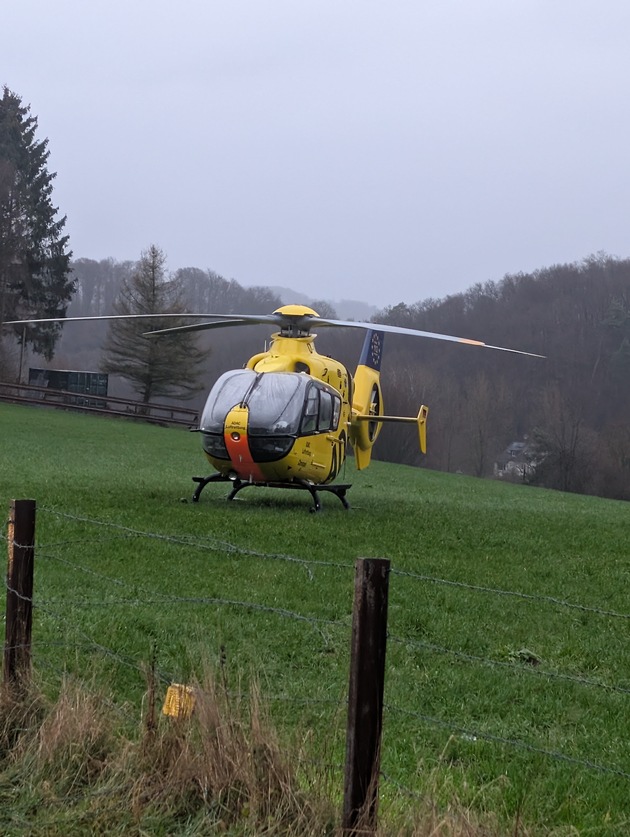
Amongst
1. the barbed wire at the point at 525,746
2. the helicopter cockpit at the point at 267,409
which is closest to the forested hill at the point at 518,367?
the helicopter cockpit at the point at 267,409

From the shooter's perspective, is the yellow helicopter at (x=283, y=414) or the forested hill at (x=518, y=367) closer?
the yellow helicopter at (x=283, y=414)

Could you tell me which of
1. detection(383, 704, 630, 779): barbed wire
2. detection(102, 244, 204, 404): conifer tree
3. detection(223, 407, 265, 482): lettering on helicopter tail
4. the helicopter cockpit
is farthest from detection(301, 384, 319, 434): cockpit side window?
detection(102, 244, 204, 404): conifer tree

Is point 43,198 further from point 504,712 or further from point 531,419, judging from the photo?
point 504,712

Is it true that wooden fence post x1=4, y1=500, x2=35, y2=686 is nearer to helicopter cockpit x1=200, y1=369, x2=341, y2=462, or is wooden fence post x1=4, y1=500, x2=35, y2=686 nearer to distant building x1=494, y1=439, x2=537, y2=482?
helicopter cockpit x1=200, y1=369, x2=341, y2=462

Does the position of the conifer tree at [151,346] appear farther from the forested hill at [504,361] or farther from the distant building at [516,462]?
the distant building at [516,462]

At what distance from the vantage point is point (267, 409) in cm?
1466

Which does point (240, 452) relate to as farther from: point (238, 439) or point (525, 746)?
point (525, 746)

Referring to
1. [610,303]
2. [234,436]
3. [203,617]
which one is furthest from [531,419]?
[203,617]

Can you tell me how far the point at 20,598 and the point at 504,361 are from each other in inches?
3024

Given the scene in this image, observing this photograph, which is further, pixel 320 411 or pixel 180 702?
pixel 320 411

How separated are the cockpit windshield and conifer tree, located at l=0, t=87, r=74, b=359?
4210 cm

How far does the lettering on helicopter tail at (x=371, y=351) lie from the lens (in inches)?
788

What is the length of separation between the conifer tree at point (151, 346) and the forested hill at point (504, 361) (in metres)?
11.0

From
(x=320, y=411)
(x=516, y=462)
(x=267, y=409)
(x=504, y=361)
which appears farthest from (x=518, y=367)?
(x=267, y=409)
